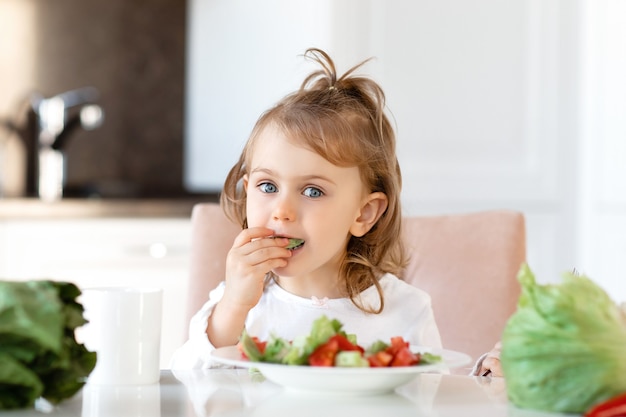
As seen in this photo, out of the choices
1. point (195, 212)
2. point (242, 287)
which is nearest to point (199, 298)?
point (195, 212)

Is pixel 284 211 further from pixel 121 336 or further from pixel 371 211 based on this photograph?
pixel 121 336

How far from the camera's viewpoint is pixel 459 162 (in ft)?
11.1

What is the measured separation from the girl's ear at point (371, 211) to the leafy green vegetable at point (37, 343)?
78cm

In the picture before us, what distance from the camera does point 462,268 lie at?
178 cm

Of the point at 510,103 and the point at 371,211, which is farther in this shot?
the point at 510,103

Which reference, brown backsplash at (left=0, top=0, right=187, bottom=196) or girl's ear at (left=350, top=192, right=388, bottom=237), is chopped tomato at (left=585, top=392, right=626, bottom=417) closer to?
girl's ear at (left=350, top=192, right=388, bottom=237)

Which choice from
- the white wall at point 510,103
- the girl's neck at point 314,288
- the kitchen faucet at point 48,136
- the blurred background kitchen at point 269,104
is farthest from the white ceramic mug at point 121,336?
the kitchen faucet at point 48,136

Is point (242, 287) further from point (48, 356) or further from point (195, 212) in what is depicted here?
point (48, 356)

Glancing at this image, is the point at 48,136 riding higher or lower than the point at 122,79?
lower

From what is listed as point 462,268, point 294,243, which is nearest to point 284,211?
point 294,243

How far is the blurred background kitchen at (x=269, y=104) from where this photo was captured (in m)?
3.02

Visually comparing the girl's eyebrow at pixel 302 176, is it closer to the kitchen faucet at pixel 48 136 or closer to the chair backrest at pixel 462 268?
the chair backrest at pixel 462 268

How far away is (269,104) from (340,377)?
2.62 meters

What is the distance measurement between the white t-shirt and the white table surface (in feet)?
1.60
